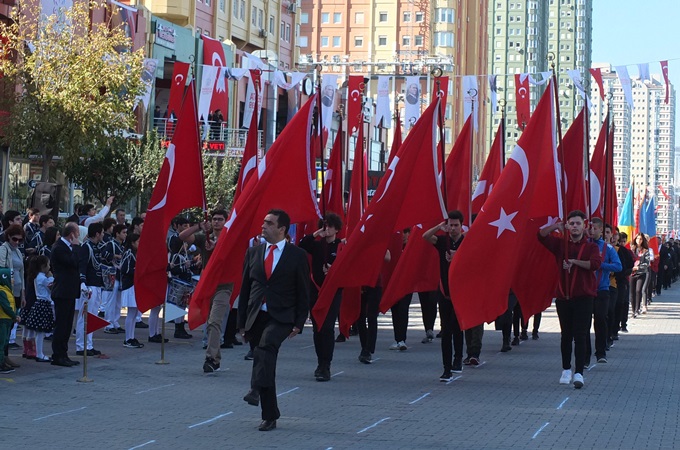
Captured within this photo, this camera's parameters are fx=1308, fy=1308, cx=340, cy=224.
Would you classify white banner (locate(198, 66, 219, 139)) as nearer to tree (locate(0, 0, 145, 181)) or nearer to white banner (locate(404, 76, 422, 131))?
tree (locate(0, 0, 145, 181))

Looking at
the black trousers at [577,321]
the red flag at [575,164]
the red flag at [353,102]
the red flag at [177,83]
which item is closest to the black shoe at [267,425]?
the black trousers at [577,321]

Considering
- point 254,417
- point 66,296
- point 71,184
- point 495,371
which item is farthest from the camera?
point 71,184

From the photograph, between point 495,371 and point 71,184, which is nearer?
point 495,371

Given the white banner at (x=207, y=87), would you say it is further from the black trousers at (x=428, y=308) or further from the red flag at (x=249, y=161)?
the red flag at (x=249, y=161)

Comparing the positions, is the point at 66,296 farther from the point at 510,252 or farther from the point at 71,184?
the point at 71,184

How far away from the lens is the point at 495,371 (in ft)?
55.2

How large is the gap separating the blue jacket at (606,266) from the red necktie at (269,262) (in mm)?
6009

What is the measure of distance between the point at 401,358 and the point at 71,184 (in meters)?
24.7

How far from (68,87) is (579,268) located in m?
19.2

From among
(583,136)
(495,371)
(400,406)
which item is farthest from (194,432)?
(583,136)

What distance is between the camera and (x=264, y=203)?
15.3m

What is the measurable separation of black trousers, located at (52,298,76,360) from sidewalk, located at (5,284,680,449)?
237 millimetres

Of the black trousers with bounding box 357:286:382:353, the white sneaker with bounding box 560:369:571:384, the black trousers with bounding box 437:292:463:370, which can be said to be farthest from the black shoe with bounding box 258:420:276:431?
the black trousers with bounding box 357:286:382:353

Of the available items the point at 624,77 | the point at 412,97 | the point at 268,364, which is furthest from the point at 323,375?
the point at 412,97
